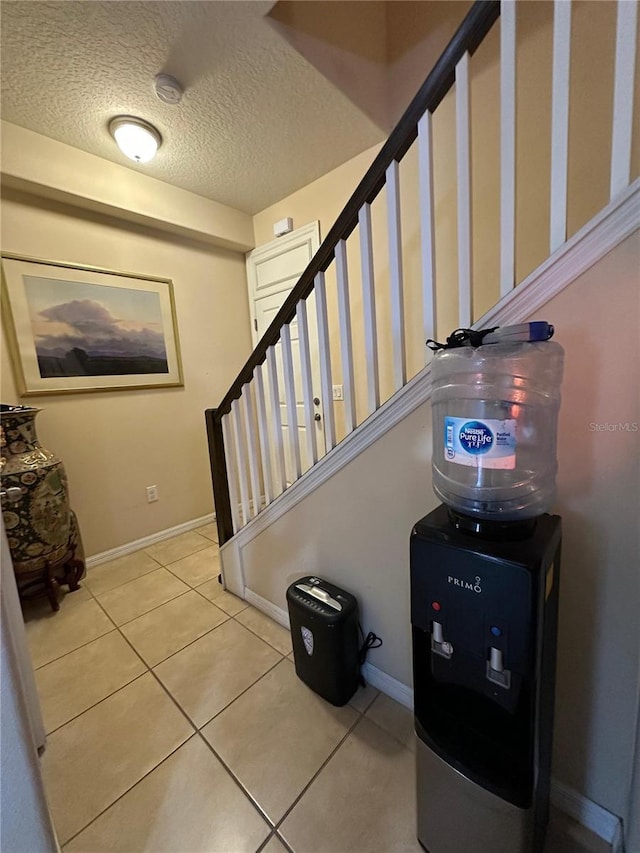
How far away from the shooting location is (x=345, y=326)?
1.28 meters

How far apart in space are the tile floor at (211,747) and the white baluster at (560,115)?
163 cm

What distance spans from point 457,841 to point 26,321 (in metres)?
3.09

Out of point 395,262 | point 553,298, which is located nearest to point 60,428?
point 395,262

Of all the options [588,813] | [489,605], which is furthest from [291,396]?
[588,813]

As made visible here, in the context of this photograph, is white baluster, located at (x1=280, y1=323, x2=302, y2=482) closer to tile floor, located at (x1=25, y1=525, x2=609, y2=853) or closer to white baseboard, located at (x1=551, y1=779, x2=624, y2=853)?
tile floor, located at (x1=25, y1=525, x2=609, y2=853)

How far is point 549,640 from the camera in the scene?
2.55ft

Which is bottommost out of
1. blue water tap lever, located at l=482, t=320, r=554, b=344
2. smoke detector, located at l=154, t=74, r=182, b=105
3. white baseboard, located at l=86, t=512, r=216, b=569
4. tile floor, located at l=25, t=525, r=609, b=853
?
tile floor, located at l=25, t=525, r=609, b=853

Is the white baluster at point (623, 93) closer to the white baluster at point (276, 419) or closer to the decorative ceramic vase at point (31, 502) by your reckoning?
the white baluster at point (276, 419)

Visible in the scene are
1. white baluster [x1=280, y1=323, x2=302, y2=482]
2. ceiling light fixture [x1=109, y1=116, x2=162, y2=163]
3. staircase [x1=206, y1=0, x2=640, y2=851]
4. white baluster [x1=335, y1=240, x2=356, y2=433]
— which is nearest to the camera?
staircase [x1=206, y1=0, x2=640, y2=851]

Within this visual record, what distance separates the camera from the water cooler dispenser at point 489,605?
0.70 meters

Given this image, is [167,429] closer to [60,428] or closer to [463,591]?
[60,428]

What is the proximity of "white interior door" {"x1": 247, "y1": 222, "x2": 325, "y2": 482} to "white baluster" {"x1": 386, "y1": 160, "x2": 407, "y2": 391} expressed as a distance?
4.32ft

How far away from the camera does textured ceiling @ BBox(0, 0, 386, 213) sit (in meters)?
1.39

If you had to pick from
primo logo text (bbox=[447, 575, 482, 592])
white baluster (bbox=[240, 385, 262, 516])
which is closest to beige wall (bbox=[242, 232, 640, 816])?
primo logo text (bbox=[447, 575, 482, 592])
